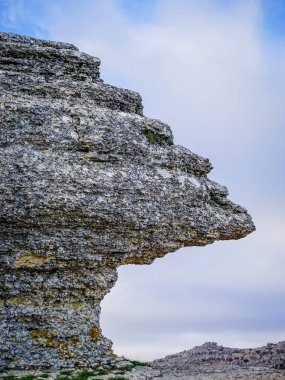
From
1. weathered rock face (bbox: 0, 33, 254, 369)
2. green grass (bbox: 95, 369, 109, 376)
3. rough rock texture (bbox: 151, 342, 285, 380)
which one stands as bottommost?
green grass (bbox: 95, 369, 109, 376)

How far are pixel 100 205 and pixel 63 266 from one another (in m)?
2.56

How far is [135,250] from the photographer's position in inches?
832

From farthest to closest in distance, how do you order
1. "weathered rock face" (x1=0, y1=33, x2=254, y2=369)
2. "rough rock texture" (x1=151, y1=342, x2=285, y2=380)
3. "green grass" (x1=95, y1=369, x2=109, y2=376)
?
"weathered rock face" (x1=0, y1=33, x2=254, y2=369) < "rough rock texture" (x1=151, y1=342, x2=285, y2=380) < "green grass" (x1=95, y1=369, x2=109, y2=376)

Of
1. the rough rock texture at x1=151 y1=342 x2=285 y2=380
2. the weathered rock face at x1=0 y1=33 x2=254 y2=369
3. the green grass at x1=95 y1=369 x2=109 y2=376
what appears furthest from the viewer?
the weathered rock face at x1=0 y1=33 x2=254 y2=369

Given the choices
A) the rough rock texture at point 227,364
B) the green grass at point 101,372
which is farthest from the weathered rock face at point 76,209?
the rough rock texture at point 227,364

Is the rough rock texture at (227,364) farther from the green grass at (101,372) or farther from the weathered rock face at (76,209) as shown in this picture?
the weathered rock face at (76,209)

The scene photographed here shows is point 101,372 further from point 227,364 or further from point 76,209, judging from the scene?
point 227,364

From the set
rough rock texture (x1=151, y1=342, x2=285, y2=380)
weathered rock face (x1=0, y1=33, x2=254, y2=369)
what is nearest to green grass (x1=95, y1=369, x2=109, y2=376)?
weathered rock face (x1=0, y1=33, x2=254, y2=369)

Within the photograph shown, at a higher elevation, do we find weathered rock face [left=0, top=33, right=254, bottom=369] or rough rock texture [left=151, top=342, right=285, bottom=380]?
weathered rock face [left=0, top=33, right=254, bottom=369]

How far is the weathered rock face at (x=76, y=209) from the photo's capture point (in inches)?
775

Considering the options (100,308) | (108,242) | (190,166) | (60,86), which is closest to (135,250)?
(108,242)

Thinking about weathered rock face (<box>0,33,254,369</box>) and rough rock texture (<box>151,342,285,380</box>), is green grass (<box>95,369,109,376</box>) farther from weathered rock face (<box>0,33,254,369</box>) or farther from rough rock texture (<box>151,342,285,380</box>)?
rough rock texture (<box>151,342,285,380</box>)

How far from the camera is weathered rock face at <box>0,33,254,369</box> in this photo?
19.7 m

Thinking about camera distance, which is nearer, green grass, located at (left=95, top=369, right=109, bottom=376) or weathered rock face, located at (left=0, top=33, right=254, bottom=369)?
green grass, located at (left=95, top=369, right=109, bottom=376)
